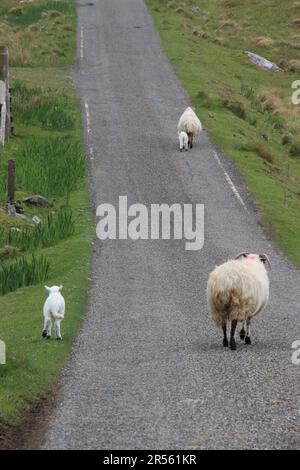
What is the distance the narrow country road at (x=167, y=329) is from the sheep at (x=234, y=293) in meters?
0.61

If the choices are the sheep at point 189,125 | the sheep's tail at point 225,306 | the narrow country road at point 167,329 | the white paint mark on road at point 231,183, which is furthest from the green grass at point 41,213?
the white paint mark on road at point 231,183

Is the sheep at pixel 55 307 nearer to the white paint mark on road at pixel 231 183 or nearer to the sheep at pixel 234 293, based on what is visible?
the sheep at pixel 234 293

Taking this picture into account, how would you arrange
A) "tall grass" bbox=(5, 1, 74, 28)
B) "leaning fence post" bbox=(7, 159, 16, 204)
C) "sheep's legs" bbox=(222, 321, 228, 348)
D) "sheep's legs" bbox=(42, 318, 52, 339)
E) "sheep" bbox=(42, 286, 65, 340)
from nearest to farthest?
"sheep's legs" bbox=(222, 321, 228, 348), "sheep" bbox=(42, 286, 65, 340), "sheep's legs" bbox=(42, 318, 52, 339), "leaning fence post" bbox=(7, 159, 16, 204), "tall grass" bbox=(5, 1, 74, 28)

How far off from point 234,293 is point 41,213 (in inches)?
622

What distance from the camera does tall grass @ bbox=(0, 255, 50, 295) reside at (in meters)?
24.0

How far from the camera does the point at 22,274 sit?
960 inches

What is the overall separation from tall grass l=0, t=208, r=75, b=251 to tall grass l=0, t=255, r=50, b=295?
279cm

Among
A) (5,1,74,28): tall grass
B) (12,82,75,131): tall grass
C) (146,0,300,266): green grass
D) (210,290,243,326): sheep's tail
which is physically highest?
(210,290,243,326): sheep's tail

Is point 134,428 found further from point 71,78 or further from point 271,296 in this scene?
point 71,78

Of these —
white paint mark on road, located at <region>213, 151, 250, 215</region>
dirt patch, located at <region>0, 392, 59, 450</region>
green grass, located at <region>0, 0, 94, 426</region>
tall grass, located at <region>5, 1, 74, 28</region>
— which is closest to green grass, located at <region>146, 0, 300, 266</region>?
white paint mark on road, located at <region>213, 151, 250, 215</region>

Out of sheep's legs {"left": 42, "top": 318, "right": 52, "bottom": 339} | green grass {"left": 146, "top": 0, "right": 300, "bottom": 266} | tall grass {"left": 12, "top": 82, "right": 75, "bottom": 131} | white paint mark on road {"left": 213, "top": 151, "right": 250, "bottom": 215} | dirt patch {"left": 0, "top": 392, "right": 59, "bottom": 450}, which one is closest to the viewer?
dirt patch {"left": 0, "top": 392, "right": 59, "bottom": 450}

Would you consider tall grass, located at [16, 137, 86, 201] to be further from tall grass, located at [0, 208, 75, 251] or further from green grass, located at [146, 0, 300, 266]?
green grass, located at [146, 0, 300, 266]

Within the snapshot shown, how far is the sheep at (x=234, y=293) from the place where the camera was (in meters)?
17.5

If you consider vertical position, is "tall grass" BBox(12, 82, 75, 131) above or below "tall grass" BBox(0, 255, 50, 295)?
below
